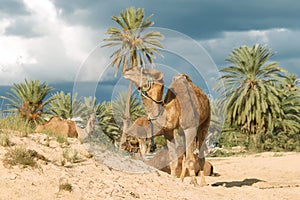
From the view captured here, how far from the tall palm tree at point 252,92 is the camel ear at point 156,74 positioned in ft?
80.4

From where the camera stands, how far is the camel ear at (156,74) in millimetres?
8125

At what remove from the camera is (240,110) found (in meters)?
33.4

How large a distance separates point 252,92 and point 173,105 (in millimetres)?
24999

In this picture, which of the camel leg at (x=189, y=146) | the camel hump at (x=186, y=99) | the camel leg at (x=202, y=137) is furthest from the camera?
the camel leg at (x=202, y=137)

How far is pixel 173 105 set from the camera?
8727 mm

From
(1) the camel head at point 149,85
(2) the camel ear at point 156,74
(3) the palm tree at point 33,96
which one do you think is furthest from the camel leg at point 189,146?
(3) the palm tree at point 33,96

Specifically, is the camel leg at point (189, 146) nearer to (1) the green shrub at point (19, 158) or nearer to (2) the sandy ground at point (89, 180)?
(2) the sandy ground at point (89, 180)

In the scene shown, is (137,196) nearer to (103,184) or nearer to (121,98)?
(103,184)

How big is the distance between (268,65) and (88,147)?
2657 cm

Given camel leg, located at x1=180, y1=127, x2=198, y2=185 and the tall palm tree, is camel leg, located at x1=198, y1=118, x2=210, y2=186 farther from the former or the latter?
the tall palm tree

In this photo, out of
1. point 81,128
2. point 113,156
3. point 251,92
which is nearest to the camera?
point 113,156

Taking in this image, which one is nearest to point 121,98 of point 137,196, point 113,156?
point 113,156

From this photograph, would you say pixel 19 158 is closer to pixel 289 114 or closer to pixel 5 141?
pixel 5 141

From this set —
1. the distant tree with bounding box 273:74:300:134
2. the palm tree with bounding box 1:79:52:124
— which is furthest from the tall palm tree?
the palm tree with bounding box 1:79:52:124
